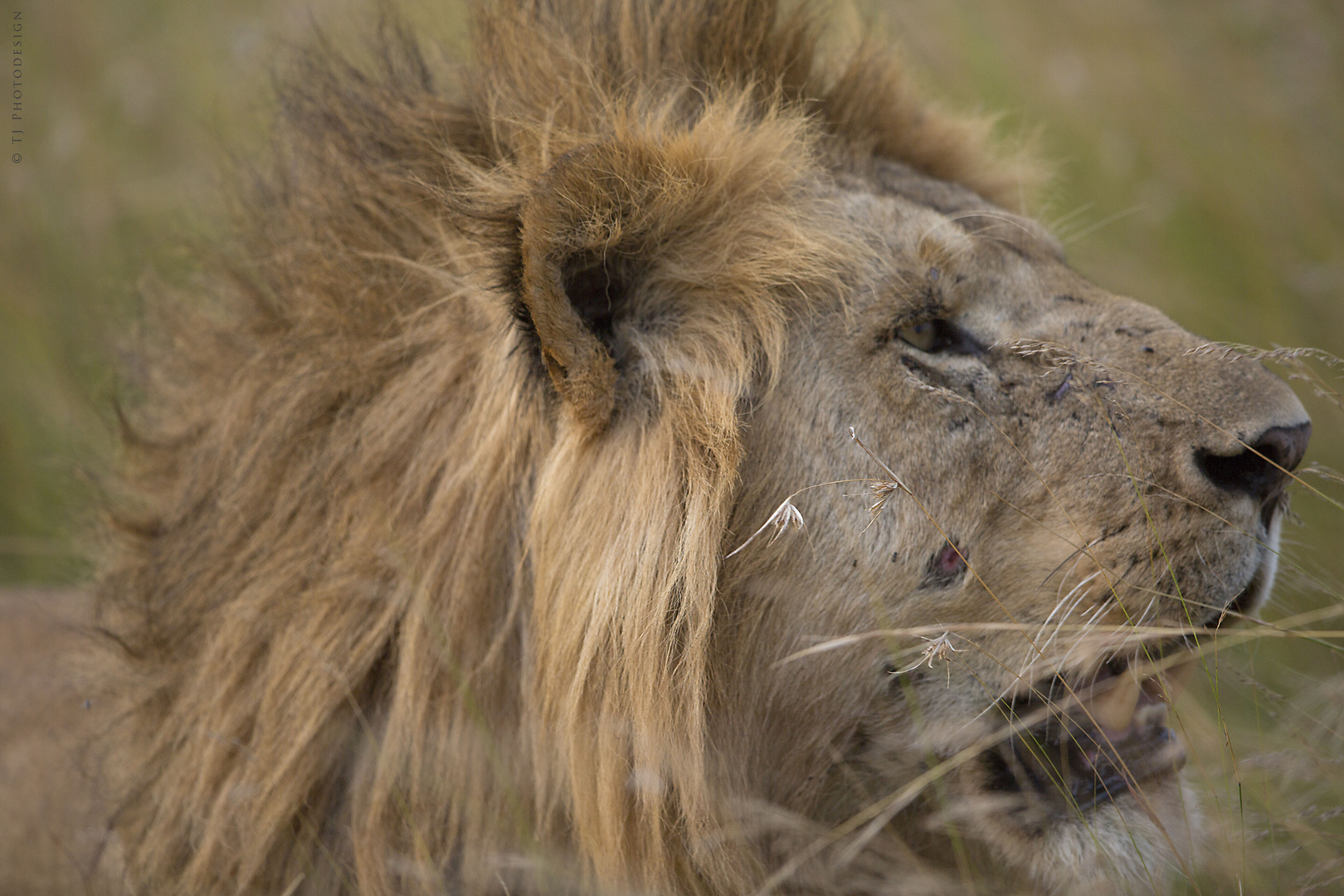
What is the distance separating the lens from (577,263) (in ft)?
5.20

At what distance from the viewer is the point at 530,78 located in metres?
1.85

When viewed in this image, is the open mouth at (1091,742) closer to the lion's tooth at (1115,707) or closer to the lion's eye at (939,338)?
the lion's tooth at (1115,707)

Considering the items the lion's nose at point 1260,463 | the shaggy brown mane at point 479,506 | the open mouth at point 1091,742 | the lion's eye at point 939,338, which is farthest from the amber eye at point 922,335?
the open mouth at point 1091,742

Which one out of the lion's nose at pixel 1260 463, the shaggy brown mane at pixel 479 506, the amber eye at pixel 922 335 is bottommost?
the shaggy brown mane at pixel 479 506

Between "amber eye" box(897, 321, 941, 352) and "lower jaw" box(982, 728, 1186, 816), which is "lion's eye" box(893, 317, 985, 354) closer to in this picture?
"amber eye" box(897, 321, 941, 352)

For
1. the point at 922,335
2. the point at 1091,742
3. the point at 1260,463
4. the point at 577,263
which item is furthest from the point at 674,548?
the point at 1260,463

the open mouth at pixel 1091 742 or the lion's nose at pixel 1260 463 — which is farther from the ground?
the lion's nose at pixel 1260 463

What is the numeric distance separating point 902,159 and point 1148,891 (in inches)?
58.9

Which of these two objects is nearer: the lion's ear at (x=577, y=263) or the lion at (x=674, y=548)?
the lion's ear at (x=577, y=263)

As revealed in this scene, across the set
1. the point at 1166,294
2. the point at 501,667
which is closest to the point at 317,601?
the point at 501,667

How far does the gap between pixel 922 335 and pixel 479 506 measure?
81cm

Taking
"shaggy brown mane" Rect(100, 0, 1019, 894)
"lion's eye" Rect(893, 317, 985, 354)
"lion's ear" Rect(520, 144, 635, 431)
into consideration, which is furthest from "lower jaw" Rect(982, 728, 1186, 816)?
"lion's ear" Rect(520, 144, 635, 431)

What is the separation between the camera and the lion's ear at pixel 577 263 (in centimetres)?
144

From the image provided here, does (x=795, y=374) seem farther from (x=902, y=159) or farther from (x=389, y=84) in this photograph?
(x=389, y=84)
